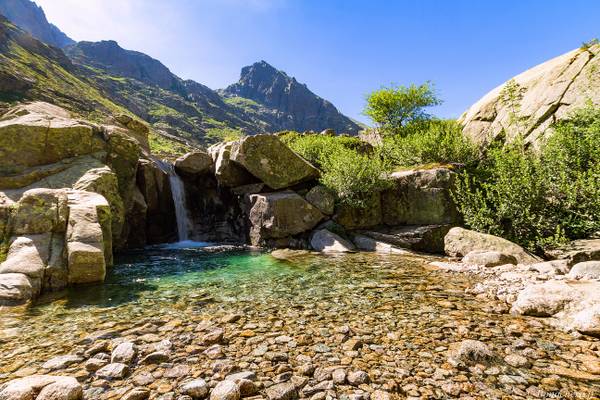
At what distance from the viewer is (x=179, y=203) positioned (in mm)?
24312

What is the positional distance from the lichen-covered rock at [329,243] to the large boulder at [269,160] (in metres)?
4.37

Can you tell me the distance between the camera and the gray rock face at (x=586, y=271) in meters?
9.62

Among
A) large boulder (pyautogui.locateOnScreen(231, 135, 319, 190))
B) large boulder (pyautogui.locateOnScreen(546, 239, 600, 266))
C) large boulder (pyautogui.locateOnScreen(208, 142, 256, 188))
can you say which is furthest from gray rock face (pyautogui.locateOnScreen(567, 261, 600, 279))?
large boulder (pyautogui.locateOnScreen(208, 142, 256, 188))

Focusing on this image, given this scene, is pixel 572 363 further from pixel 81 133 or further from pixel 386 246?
pixel 81 133

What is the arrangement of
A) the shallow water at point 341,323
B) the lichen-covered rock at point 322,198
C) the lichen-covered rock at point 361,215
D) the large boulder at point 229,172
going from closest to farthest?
the shallow water at point 341,323
the lichen-covered rock at point 361,215
the lichen-covered rock at point 322,198
the large boulder at point 229,172

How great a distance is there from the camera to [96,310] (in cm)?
783

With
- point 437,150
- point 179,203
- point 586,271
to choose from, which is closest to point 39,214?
point 179,203

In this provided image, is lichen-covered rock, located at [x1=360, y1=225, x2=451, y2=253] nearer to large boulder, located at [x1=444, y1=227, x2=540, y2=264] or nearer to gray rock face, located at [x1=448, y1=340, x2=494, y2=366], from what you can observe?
large boulder, located at [x1=444, y1=227, x2=540, y2=264]

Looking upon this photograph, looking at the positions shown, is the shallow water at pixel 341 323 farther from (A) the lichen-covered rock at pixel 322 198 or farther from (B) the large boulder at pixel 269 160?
(B) the large boulder at pixel 269 160

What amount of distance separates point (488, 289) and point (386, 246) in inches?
308

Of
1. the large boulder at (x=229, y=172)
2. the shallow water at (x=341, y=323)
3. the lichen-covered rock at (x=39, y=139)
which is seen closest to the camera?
the shallow water at (x=341, y=323)

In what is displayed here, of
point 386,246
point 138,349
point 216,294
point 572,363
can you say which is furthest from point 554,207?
point 138,349

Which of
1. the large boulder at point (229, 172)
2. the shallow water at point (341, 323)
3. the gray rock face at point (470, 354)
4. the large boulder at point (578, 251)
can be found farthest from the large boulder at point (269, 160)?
the gray rock face at point (470, 354)

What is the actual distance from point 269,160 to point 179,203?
920cm
